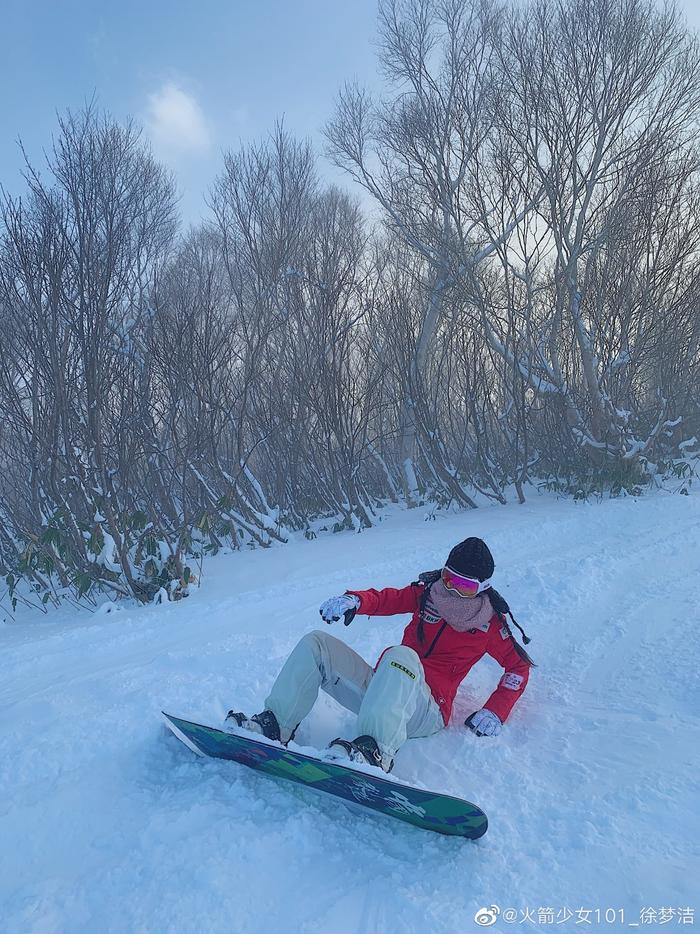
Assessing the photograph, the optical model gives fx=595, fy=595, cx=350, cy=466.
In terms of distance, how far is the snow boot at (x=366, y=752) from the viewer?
2.12m

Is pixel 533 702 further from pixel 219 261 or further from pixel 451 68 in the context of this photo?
pixel 219 261

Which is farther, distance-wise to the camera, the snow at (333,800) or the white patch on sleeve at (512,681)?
the white patch on sleeve at (512,681)

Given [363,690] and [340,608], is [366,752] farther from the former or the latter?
[340,608]

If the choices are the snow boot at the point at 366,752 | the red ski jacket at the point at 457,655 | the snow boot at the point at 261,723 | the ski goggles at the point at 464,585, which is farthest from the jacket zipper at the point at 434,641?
the snow boot at the point at 261,723

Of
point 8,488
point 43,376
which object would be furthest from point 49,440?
point 8,488

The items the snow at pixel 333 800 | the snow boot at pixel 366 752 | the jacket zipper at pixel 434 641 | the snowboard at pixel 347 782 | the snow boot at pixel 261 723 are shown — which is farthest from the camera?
the jacket zipper at pixel 434 641

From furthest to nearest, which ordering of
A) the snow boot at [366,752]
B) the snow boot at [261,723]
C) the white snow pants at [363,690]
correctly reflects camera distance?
the snow boot at [261,723] → the white snow pants at [363,690] → the snow boot at [366,752]

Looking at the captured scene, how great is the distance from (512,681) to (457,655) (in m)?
0.29

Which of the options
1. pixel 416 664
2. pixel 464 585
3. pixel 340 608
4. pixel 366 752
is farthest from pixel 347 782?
pixel 464 585

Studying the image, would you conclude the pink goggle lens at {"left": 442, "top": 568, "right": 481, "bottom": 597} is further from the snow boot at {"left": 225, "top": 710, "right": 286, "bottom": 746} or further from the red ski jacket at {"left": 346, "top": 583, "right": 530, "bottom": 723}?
the snow boot at {"left": 225, "top": 710, "right": 286, "bottom": 746}

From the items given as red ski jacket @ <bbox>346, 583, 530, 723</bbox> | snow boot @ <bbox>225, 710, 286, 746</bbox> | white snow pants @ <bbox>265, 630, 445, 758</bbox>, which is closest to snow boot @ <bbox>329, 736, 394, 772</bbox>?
white snow pants @ <bbox>265, 630, 445, 758</bbox>

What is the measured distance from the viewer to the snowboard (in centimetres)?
184

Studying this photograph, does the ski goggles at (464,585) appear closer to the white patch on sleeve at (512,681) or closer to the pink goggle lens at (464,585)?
the pink goggle lens at (464,585)

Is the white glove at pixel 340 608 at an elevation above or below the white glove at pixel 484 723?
above
